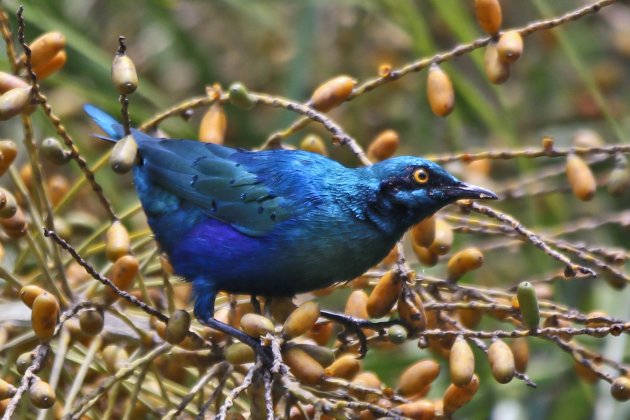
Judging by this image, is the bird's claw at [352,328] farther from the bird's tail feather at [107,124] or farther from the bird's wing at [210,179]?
the bird's tail feather at [107,124]

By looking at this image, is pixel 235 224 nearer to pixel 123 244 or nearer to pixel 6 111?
pixel 123 244

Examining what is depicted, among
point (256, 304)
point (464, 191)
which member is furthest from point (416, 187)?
point (256, 304)

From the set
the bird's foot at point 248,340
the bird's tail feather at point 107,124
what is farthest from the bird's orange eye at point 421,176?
the bird's tail feather at point 107,124

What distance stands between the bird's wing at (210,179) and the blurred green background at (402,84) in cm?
29

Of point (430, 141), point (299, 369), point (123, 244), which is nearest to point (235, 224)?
point (123, 244)

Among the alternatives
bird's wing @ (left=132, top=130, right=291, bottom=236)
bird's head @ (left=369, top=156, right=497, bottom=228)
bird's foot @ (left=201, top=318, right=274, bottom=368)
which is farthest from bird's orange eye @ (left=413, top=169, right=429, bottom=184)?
bird's foot @ (left=201, top=318, right=274, bottom=368)

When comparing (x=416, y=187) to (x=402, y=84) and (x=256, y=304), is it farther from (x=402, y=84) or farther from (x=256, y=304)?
(x=402, y=84)

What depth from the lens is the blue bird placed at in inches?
126

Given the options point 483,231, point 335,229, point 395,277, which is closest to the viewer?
point 395,277

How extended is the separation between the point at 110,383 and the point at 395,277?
693mm

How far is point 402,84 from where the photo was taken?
5.73 metres

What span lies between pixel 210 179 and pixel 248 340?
77 cm

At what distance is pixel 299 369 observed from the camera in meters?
2.64

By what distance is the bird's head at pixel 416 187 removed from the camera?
3162 millimetres
